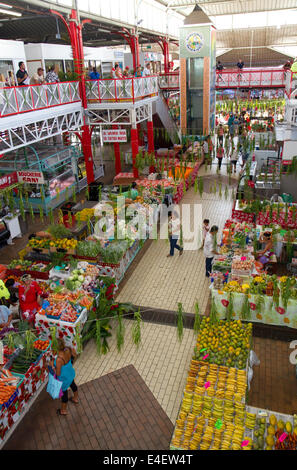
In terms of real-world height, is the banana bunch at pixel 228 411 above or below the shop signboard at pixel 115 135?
below

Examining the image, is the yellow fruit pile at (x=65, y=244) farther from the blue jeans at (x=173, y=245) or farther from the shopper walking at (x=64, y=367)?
the shopper walking at (x=64, y=367)

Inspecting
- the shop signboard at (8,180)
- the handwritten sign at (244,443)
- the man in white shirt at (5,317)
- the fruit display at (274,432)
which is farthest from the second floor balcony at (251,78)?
the handwritten sign at (244,443)

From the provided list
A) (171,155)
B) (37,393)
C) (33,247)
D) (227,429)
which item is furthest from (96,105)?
(227,429)

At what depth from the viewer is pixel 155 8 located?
85.6ft

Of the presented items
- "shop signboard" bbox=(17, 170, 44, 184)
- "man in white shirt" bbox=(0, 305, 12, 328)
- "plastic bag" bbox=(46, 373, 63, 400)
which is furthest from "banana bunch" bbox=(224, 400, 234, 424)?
"shop signboard" bbox=(17, 170, 44, 184)

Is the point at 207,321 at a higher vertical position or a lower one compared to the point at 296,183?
lower

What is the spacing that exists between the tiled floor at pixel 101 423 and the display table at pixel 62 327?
1056mm

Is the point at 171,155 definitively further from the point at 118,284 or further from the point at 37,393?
the point at 37,393

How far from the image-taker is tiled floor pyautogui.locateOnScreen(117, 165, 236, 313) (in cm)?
959

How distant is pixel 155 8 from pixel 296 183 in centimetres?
1917

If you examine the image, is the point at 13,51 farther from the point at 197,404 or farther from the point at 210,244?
the point at 197,404

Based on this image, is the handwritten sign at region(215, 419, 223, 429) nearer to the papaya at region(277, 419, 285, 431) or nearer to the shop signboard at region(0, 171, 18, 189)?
the papaya at region(277, 419, 285, 431)

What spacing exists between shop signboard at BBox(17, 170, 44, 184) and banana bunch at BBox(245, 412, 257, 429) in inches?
391

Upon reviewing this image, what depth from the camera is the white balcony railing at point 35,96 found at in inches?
426
